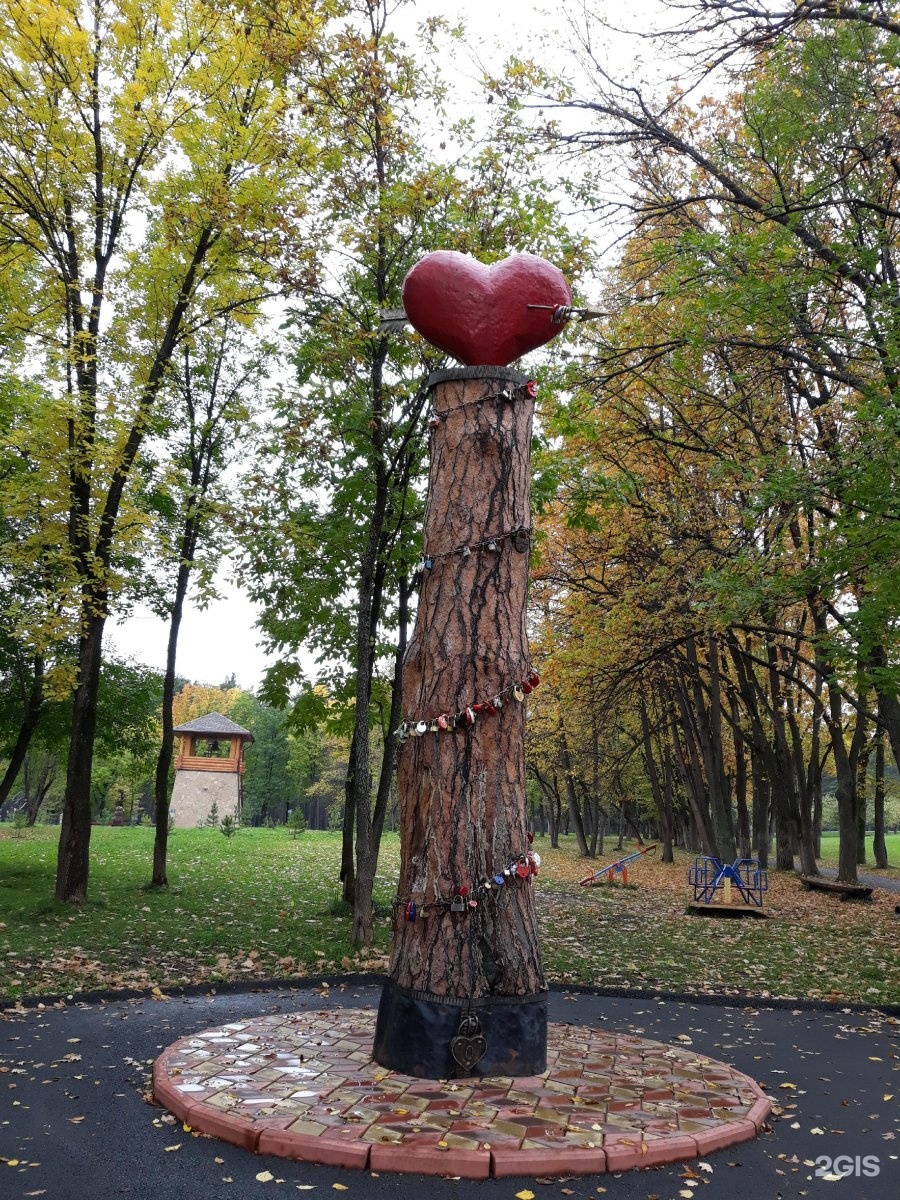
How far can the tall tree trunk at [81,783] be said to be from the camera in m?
12.1

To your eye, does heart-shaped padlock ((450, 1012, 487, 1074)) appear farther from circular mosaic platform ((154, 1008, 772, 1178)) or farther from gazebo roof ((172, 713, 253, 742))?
gazebo roof ((172, 713, 253, 742))

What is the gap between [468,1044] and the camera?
551 centimetres

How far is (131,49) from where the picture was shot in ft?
41.5

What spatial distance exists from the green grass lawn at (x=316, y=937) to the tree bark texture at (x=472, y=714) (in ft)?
12.7

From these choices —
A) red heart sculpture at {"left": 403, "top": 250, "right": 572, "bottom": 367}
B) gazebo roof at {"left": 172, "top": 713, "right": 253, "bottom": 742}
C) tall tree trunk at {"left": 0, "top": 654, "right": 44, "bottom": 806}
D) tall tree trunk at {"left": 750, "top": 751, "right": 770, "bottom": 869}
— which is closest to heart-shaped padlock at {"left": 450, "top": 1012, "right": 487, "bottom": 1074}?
red heart sculpture at {"left": 403, "top": 250, "right": 572, "bottom": 367}

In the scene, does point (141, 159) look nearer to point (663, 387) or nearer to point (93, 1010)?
point (663, 387)

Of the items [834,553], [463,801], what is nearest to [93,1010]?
[463,801]

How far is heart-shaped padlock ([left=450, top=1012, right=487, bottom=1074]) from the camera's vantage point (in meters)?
5.48

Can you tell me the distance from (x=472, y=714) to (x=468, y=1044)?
6.69 ft

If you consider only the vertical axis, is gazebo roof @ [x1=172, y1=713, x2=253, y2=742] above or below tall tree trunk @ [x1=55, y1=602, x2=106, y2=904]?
above

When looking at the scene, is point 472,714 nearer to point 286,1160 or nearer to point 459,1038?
point 459,1038

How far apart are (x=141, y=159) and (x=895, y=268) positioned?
37.2 ft

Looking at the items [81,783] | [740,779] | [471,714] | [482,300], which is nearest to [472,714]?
[471,714]

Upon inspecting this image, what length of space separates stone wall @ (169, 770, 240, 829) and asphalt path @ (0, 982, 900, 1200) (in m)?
36.3
